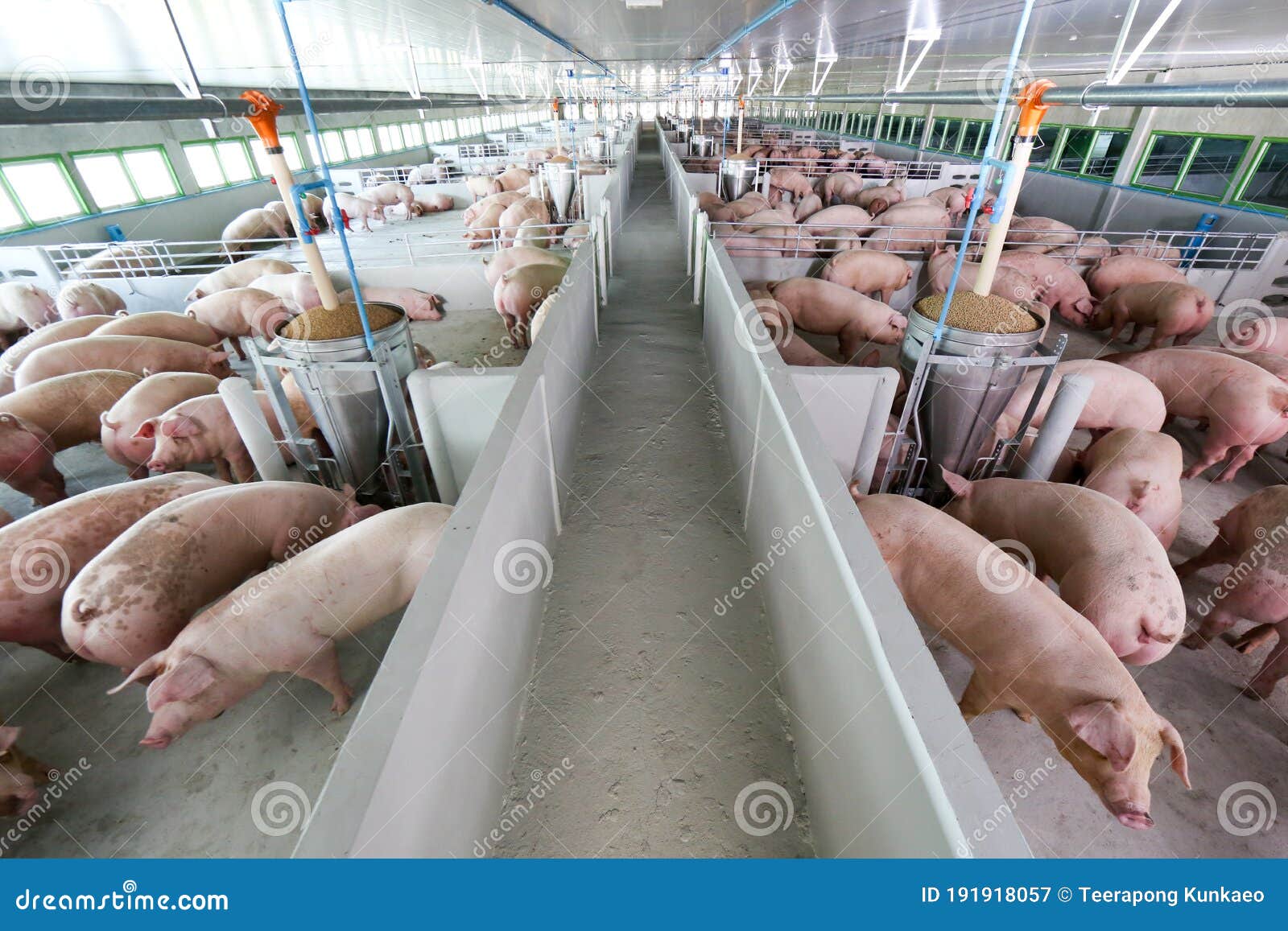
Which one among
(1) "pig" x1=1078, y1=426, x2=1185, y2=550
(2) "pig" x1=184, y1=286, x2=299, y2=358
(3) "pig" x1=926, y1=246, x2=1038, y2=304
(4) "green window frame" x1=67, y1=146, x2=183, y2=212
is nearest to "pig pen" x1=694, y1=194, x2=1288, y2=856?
(1) "pig" x1=1078, y1=426, x2=1185, y2=550

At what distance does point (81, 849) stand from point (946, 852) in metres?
4.19

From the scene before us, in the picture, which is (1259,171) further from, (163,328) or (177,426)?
(163,328)

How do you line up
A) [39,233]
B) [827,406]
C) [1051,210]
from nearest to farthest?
[827,406] < [39,233] < [1051,210]

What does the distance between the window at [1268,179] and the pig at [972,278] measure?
5.05 m

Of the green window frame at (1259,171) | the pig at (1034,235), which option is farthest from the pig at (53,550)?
the green window frame at (1259,171)

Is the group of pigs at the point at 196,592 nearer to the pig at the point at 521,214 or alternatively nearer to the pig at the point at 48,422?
the pig at the point at 48,422

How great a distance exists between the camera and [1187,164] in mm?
10648

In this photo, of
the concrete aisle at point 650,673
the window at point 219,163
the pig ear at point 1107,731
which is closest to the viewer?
the pig ear at point 1107,731

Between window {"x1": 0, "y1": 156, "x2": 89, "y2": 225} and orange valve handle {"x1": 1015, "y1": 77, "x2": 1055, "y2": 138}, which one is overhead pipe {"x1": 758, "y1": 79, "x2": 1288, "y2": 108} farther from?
window {"x1": 0, "y1": 156, "x2": 89, "y2": 225}

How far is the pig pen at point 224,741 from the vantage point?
287 centimetres

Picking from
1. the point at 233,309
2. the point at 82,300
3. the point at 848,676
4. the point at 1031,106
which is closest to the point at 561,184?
the point at 233,309

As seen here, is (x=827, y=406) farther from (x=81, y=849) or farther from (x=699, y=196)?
(x=699, y=196)

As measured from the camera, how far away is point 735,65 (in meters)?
24.0

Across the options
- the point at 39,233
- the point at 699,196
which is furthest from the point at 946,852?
the point at 39,233
